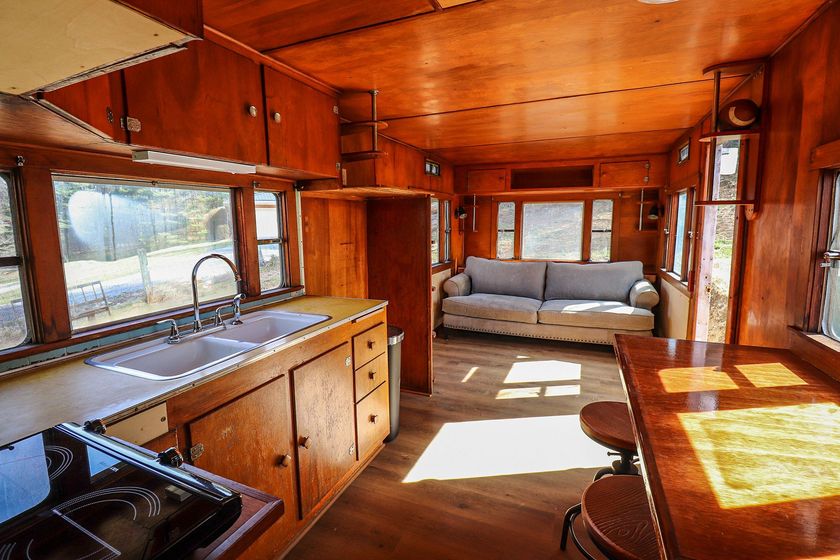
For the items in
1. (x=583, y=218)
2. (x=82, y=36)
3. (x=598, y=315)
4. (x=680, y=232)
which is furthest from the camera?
(x=583, y=218)

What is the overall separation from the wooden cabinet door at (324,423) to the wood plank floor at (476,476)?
0.18m

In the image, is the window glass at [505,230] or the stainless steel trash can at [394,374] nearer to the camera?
the stainless steel trash can at [394,374]

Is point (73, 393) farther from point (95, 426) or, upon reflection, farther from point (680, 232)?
point (680, 232)

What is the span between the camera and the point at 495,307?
484 cm

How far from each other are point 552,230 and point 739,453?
4927 mm

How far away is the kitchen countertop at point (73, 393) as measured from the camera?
109 cm

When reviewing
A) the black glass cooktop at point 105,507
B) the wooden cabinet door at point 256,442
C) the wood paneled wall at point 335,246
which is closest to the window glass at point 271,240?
Answer: the wood paneled wall at point 335,246

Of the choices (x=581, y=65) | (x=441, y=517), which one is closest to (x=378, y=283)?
(x=441, y=517)

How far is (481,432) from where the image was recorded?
283cm

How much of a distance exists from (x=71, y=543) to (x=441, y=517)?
174 centimetres

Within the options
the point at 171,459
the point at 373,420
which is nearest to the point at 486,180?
the point at 373,420

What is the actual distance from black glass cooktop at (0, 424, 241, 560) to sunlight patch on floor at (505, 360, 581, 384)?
3.24m

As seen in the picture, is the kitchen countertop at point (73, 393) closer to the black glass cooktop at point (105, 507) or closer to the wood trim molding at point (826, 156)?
the black glass cooktop at point (105, 507)

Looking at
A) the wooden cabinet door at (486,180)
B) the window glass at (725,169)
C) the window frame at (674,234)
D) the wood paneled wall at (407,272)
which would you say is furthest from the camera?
the wooden cabinet door at (486,180)
